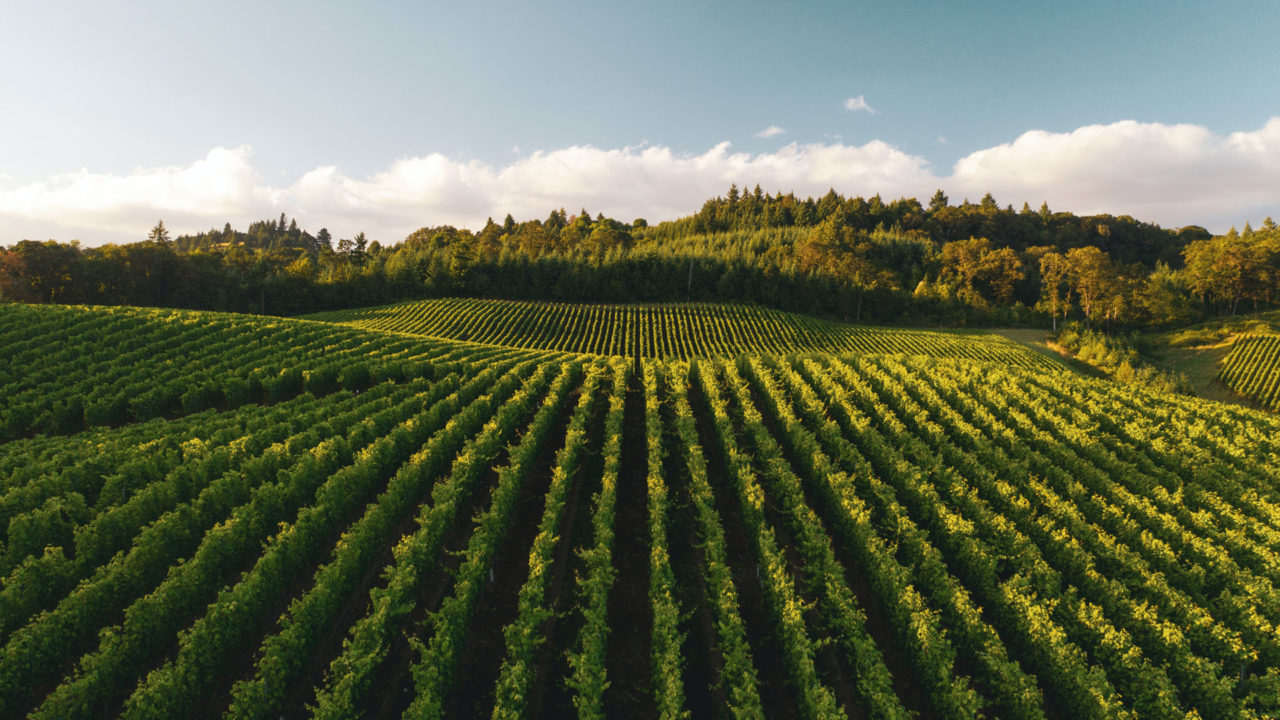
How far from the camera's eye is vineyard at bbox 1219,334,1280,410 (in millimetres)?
50719

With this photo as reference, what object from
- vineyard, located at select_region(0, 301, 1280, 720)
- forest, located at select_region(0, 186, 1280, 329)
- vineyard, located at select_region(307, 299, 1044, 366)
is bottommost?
vineyard, located at select_region(0, 301, 1280, 720)

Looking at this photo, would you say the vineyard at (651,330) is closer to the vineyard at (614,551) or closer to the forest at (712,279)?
the forest at (712,279)

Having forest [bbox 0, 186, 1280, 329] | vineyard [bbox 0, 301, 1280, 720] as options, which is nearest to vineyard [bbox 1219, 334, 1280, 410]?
forest [bbox 0, 186, 1280, 329]

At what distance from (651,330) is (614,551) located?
58.2m

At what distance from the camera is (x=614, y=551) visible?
17.7 metres

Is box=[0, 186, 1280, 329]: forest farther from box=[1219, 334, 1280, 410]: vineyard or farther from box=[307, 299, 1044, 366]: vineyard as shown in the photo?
box=[1219, 334, 1280, 410]: vineyard

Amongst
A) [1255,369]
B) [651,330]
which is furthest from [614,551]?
[1255,369]

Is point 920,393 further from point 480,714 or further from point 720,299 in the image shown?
point 720,299

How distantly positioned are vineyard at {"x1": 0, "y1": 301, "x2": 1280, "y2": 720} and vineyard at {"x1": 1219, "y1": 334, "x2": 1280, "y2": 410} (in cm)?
3989

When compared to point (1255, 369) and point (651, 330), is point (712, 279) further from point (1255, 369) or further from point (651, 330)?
point (1255, 369)

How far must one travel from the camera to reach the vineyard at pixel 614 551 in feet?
36.9

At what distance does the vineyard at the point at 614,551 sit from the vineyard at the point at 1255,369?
3989 centimetres

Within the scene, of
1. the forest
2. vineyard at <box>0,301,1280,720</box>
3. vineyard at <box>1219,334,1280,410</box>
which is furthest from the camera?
the forest

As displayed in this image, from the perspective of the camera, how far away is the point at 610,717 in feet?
A: 39.4
